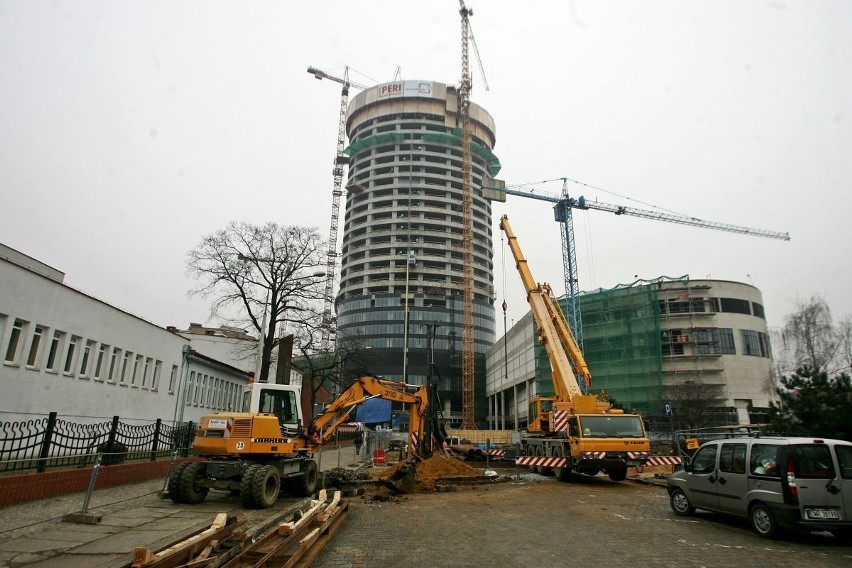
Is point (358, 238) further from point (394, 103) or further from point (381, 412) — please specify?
point (381, 412)

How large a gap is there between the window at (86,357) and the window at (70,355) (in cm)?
38

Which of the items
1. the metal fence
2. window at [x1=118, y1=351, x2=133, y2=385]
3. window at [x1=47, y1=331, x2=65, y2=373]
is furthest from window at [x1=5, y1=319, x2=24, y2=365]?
window at [x1=118, y1=351, x2=133, y2=385]

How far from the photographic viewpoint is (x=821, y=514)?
324 inches

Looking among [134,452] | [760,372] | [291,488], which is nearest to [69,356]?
[134,452]

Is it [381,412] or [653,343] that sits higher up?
[653,343]

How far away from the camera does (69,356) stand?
654 inches

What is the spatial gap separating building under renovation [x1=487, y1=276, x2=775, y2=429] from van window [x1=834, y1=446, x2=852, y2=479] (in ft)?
164

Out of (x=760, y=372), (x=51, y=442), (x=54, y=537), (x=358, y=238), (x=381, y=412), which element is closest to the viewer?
(x=54, y=537)

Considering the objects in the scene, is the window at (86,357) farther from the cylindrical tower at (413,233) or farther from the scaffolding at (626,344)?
the cylindrical tower at (413,233)

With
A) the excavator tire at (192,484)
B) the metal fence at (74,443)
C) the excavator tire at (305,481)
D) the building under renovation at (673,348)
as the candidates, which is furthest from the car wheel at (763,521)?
the building under renovation at (673,348)

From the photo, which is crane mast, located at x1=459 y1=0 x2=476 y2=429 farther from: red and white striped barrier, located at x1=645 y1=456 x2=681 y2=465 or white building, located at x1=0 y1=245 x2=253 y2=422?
red and white striped barrier, located at x1=645 y1=456 x2=681 y2=465

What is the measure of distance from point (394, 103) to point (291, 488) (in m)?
125

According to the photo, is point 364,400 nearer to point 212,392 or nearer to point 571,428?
point 571,428

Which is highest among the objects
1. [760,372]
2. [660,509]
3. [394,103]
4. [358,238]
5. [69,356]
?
[394,103]
